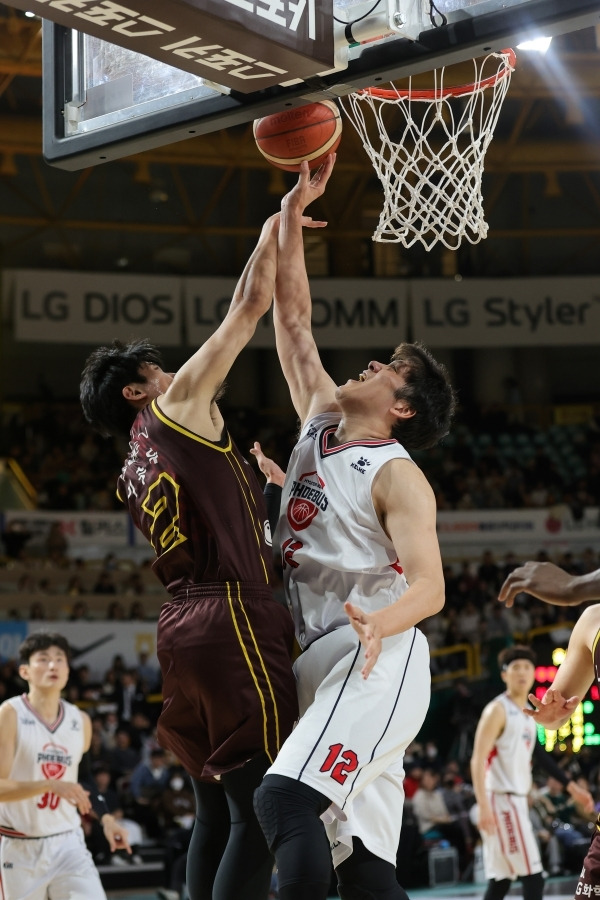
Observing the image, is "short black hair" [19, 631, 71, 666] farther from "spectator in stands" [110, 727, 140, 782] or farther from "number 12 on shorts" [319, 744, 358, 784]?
"spectator in stands" [110, 727, 140, 782]

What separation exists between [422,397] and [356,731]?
1.21 m

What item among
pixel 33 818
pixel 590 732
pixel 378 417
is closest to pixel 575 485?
pixel 590 732

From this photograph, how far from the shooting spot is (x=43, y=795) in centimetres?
647

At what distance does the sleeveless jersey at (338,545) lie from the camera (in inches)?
150

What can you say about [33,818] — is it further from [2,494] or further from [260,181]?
[260,181]

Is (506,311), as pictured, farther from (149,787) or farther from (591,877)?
(591,877)

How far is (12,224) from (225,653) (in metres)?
18.2

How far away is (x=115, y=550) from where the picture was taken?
710 inches

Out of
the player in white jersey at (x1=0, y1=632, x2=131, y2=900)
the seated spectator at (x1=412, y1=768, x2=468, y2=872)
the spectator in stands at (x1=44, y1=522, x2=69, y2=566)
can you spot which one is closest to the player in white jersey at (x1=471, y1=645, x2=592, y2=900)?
the seated spectator at (x1=412, y1=768, x2=468, y2=872)

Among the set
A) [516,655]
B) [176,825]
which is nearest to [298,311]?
[516,655]

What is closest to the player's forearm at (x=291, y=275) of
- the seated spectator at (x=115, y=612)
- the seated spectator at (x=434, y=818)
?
the seated spectator at (x=434, y=818)

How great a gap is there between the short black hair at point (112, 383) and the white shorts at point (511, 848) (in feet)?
18.7

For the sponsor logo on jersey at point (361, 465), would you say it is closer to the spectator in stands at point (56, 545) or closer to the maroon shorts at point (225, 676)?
the maroon shorts at point (225, 676)

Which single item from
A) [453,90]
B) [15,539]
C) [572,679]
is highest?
[453,90]
